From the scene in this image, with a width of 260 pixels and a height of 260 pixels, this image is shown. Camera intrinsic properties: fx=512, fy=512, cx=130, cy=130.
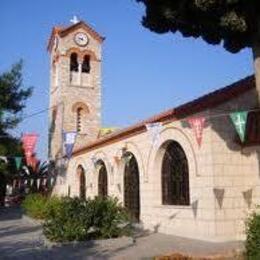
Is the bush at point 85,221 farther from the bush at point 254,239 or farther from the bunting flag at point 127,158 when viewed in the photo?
the bunting flag at point 127,158

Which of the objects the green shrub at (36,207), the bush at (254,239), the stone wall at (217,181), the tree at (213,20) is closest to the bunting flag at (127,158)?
the stone wall at (217,181)

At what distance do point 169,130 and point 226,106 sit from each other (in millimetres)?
2614

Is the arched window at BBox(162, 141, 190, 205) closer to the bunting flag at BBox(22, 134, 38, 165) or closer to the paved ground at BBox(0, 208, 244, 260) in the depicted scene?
the paved ground at BBox(0, 208, 244, 260)

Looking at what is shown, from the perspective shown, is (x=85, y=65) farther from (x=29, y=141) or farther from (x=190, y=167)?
(x=190, y=167)

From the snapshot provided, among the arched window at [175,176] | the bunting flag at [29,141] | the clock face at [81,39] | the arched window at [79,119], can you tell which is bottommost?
the arched window at [175,176]

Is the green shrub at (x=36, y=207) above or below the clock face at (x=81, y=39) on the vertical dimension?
below

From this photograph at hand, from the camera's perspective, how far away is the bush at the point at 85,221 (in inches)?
572

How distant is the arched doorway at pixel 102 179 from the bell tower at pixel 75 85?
5.58 m

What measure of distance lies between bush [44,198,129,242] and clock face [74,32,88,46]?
19.0 meters

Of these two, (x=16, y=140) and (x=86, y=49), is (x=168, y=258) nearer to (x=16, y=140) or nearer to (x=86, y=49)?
(x=16, y=140)

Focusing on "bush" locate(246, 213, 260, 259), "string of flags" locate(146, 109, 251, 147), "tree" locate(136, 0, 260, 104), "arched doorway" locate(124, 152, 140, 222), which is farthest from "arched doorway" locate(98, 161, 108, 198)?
"bush" locate(246, 213, 260, 259)

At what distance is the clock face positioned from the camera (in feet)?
107

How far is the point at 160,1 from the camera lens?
1103 centimetres

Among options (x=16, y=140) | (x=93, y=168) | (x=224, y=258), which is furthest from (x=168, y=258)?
(x=16, y=140)
